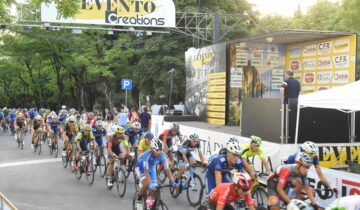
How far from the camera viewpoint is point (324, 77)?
17234mm

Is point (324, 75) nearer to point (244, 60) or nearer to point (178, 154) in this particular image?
point (244, 60)

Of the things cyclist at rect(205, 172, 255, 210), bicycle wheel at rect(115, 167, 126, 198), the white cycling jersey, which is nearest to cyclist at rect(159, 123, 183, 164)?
bicycle wheel at rect(115, 167, 126, 198)

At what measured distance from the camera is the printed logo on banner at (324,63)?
16.9 metres

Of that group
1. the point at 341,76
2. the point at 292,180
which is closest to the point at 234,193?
the point at 292,180

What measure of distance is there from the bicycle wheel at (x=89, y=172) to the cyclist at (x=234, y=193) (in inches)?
300

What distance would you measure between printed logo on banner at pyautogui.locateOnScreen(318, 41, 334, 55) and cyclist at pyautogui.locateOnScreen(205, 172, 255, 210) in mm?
11820

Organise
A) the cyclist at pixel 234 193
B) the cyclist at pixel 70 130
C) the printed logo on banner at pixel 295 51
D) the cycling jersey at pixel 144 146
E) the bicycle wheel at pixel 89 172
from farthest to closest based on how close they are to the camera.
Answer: the printed logo on banner at pixel 295 51 → the cyclist at pixel 70 130 → the bicycle wheel at pixel 89 172 → the cycling jersey at pixel 144 146 → the cyclist at pixel 234 193

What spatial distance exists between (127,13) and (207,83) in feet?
24.2

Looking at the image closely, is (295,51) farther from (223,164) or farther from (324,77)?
(223,164)

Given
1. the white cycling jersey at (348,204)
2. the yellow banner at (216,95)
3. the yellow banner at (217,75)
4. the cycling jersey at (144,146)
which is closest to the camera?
the white cycling jersey at (348,204)

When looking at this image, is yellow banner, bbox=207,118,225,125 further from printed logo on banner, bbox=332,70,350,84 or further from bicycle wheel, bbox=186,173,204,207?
bicycle wheel, bbox=186,173,204,207

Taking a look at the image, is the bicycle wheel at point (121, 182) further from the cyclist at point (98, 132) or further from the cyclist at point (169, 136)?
the cyclist at point (98, 132)

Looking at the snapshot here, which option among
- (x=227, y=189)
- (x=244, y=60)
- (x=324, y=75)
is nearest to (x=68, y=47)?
(x=244, y=60)

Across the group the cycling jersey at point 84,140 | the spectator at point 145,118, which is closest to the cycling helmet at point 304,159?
the cycling jersey at point 84,140
